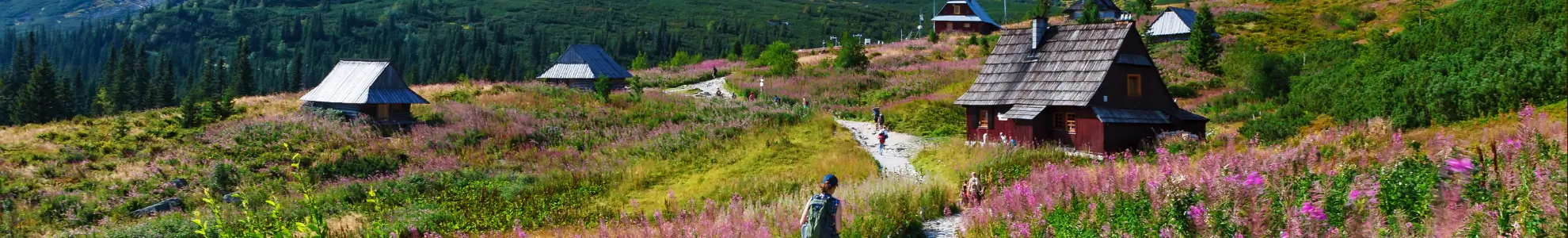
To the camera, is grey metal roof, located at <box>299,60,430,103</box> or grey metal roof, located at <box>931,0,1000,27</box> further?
grey metal roof, located at <box>931,0,1000,27</box>

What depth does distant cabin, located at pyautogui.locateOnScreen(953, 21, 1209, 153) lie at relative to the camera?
90.1ft

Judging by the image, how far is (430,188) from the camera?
26.5m

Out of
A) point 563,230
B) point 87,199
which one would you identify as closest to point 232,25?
point 87,199

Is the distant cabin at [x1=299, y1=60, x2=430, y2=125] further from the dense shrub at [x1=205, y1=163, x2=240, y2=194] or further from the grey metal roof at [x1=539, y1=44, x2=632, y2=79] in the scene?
the grey metal roof at [x1=539, y1=44, x2=632, y2=79]

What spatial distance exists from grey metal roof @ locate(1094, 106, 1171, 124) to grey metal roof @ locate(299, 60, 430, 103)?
24286mm

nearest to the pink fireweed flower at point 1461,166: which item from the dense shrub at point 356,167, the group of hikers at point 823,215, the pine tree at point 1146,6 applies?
the group of hikers at point 823,215

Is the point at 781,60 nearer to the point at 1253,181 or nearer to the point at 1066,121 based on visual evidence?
the point at 1066,121

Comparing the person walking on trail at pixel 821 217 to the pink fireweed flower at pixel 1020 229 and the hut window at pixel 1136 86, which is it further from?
the hut window at pixel 1136 86

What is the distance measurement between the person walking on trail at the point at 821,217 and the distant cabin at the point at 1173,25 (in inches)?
2377

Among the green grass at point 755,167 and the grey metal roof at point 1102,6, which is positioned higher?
the grey metal roof at point 1102,6

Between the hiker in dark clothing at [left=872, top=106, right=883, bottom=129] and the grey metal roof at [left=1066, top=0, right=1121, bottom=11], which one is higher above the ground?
the grey metal roof at [left=1066, top=0, right=1121, bottom=11]

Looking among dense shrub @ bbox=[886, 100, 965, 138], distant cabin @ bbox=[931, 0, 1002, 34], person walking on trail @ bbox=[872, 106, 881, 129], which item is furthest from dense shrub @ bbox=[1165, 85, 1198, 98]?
distant cabin @ bbox=[931, 0, 1002, 34]

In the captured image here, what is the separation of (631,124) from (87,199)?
16837 mm

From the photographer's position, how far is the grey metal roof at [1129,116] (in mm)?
26797
